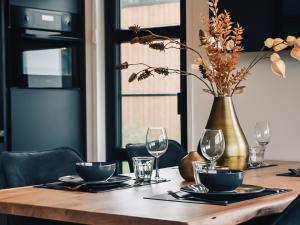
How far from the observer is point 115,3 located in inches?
186

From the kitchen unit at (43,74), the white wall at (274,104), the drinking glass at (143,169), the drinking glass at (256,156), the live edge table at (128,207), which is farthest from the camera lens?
the kitchen unit at (43,74)

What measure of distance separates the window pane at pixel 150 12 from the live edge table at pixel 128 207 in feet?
7.11

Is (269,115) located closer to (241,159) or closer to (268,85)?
(268,85)

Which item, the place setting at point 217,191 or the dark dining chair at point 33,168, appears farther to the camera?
the dark dining chair at point 33,168

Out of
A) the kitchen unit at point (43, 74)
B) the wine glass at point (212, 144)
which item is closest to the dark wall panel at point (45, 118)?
the kitchen unit at point (43, 74)

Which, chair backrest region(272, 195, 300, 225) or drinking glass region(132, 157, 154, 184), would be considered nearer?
chair backrest region(272, 195, 300, 225)

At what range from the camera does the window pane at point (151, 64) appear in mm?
4430

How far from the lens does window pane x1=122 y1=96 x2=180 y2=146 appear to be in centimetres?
443

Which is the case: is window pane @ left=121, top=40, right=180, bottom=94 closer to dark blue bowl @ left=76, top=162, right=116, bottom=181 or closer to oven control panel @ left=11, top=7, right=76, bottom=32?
oven control panel @ left=11, top=7, right=76, bottom=32

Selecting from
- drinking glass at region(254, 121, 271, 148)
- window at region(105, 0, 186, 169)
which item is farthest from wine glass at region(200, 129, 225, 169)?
window at region(105, 0, 186, 169)

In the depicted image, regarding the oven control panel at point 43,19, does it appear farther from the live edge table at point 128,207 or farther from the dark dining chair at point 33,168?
the live edge table at point 128,207

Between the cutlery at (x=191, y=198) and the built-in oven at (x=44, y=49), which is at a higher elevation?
the built-in oven at (x=44, y=49)

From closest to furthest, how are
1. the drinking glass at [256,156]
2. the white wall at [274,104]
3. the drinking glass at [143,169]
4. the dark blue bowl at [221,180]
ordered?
the dark blue bowl at [221,180] → the drinking glass at [143,169] → the drinking glass at [256,156] → the white wall at [274,104]

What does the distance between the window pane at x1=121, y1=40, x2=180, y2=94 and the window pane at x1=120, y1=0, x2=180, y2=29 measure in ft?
0.55
